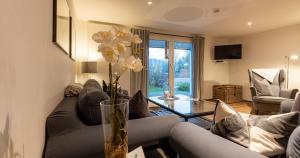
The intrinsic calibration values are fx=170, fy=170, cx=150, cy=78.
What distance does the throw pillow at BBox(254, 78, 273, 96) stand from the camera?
392 centimetres

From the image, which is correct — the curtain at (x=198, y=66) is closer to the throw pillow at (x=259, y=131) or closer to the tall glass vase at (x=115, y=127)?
the throw pillow at (x=259, y=131)

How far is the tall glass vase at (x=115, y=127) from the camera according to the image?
2.45 feet

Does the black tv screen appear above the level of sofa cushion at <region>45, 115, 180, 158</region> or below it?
above

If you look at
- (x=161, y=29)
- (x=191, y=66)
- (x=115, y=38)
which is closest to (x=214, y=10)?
(x=161, y=29)

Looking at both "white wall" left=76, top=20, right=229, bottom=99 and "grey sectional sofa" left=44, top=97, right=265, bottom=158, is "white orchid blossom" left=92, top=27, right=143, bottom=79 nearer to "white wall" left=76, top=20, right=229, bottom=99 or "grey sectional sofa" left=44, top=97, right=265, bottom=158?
"grey sectional sofa" left=44, top=97, right=265, bottom=158

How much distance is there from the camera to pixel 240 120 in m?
1.11

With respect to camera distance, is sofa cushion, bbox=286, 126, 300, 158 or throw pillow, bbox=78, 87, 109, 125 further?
throw pillow, bbox=78, 87, 109, 125

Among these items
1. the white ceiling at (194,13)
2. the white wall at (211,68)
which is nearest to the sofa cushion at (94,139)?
the white ceiling at (194,13)

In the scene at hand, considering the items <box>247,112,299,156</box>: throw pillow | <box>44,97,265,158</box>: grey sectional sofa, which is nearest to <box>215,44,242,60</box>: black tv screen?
<box>247,112,299,156</box>: throw pillow

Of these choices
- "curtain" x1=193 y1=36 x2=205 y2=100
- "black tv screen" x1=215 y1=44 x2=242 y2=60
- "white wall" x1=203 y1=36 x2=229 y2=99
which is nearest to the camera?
"curtain" x1=193 y1=36 x2=205 y2=100

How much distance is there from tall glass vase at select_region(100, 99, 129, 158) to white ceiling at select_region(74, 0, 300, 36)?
2.59m

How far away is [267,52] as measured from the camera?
502cm

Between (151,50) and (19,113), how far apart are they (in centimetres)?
427

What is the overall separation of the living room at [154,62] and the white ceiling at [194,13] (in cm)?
2
